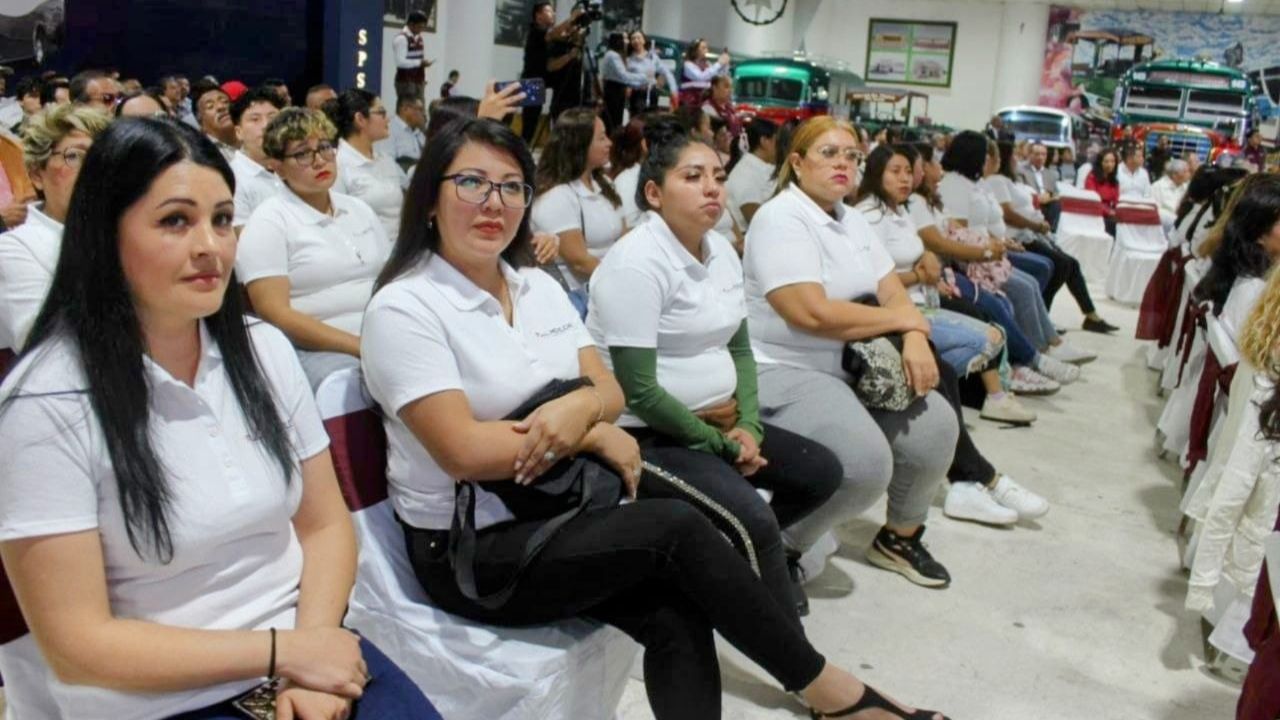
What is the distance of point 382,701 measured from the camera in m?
1.56

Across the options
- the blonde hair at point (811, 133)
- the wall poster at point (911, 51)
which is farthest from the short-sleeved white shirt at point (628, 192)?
the wall poster at point (911, 51)

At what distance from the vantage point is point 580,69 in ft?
27.8

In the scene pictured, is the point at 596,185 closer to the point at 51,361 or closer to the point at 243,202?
the point at 243,202

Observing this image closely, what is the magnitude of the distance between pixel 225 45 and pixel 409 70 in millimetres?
1458

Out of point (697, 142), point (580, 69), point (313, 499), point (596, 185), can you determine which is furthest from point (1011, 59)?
point (313, 499)

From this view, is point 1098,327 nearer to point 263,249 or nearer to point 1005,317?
point 1005,317

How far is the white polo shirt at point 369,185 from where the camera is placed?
4.88m

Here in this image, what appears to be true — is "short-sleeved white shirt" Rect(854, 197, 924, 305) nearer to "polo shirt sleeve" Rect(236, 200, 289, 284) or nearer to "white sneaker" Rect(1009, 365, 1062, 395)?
"white sneaker" Rect(1009, 365, 1062, 395)

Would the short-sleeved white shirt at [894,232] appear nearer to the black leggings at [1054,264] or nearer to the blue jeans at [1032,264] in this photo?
the blue jeans at [1032,264]

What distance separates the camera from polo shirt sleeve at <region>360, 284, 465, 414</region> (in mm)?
1874

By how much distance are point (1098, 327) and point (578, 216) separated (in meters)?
4.56

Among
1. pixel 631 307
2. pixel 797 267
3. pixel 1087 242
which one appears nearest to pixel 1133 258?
pixel 1087 242

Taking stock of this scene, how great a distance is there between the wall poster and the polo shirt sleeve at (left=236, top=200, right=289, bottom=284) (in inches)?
898

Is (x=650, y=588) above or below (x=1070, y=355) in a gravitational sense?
above
